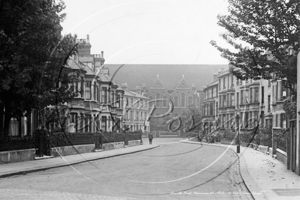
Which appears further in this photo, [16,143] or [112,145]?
[112,145]

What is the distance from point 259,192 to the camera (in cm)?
1048

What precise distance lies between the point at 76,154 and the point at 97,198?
1872cm

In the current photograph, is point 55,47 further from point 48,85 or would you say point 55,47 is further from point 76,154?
point 76,154

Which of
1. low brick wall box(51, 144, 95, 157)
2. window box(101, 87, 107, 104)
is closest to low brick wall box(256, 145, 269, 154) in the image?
low brick wall box(51, 144, 95, 157)

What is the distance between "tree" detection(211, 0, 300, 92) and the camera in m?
15.5

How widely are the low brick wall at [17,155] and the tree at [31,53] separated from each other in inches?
42.5

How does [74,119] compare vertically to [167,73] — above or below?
below

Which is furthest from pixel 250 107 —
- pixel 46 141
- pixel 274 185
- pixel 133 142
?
pixel 274 185

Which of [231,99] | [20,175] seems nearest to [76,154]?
[20,175]

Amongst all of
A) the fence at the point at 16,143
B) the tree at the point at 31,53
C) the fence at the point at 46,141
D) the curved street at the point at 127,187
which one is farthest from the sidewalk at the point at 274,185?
the fence at the point at 46,141

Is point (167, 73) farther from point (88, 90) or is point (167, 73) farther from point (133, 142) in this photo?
point (133, 142)

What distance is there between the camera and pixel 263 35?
1653 cm

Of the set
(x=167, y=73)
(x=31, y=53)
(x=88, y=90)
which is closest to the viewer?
(x=31, y=53)

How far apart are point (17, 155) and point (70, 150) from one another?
687 centimetres
